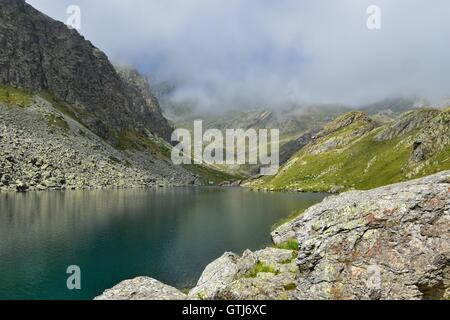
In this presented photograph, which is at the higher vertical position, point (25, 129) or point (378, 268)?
point (25, 129)

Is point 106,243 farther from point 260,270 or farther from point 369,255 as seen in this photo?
point 369,255

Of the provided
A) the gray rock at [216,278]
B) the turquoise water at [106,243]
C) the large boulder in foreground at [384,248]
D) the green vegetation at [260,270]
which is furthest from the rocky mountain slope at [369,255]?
the turquoise water at [106,243]

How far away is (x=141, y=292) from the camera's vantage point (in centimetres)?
2369

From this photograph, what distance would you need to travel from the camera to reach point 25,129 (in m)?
200

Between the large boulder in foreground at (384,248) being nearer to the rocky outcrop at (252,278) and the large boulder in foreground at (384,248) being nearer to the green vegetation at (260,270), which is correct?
the rocky outcrop at (252,278)

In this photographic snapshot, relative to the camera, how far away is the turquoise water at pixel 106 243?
43.1 m

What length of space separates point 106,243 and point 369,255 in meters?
50.1

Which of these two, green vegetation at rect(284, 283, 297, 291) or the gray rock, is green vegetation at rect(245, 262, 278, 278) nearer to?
the gray rock

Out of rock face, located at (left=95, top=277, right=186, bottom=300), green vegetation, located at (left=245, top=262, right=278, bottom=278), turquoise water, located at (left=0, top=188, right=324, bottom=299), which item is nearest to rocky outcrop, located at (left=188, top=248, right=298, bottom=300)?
green vegetation, located at (left=245, top=262, right=278, bottom=278)

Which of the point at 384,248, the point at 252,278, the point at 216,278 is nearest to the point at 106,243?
the point at 216,278

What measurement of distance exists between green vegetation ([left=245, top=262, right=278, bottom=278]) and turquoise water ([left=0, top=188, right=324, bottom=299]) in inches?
667

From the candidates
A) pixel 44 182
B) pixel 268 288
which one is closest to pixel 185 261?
pixel 268 288
